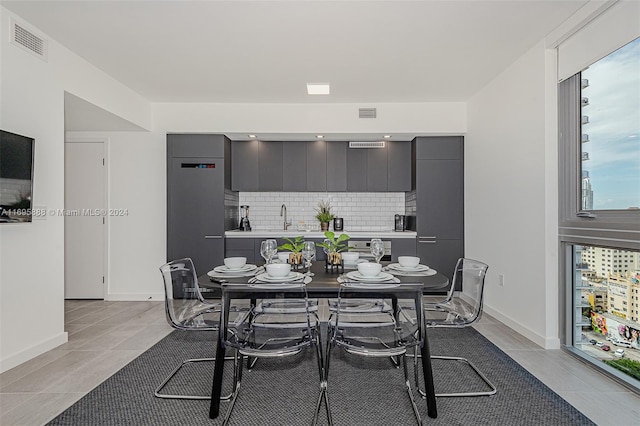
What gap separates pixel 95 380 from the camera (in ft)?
8.66

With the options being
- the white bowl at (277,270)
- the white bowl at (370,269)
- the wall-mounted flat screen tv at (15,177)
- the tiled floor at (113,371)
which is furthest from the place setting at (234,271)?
the wall-mounted flat screen tv at (15,177)

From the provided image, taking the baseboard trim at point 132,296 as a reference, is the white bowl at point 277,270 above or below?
above

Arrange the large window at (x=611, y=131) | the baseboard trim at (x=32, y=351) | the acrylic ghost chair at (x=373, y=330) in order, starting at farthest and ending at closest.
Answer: the baseboard trim at (x=32, y=351), the large window at (x=611, y=131), the acrylic ghost chair at (x=373, y=330)

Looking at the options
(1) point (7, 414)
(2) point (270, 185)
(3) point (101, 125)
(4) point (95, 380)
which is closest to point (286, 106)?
(2) point (270, 185)

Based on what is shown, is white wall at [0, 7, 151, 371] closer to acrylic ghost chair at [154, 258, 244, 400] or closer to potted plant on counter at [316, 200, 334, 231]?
acrylic ghost chair at [154, 258, 244, 400]

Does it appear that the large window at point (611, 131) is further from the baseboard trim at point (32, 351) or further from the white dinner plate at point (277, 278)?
the baseboard trim at point (32, 351)

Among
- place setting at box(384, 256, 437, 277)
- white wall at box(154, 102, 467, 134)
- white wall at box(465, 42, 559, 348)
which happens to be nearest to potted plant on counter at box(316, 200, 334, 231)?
white wall at box(154, 102, 467, 134)

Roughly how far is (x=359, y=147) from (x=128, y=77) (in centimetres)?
311

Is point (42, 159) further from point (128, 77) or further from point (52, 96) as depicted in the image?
point (128, 77)

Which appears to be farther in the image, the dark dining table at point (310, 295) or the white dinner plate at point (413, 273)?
the white dinner plate at point (413, 273)

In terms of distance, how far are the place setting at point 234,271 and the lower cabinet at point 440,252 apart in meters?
3.16

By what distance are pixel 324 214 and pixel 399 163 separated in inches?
53.9

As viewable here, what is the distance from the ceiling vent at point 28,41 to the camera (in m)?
2.86

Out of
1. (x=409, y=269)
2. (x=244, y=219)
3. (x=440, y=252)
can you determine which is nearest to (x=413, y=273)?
(x=409, y=269)
